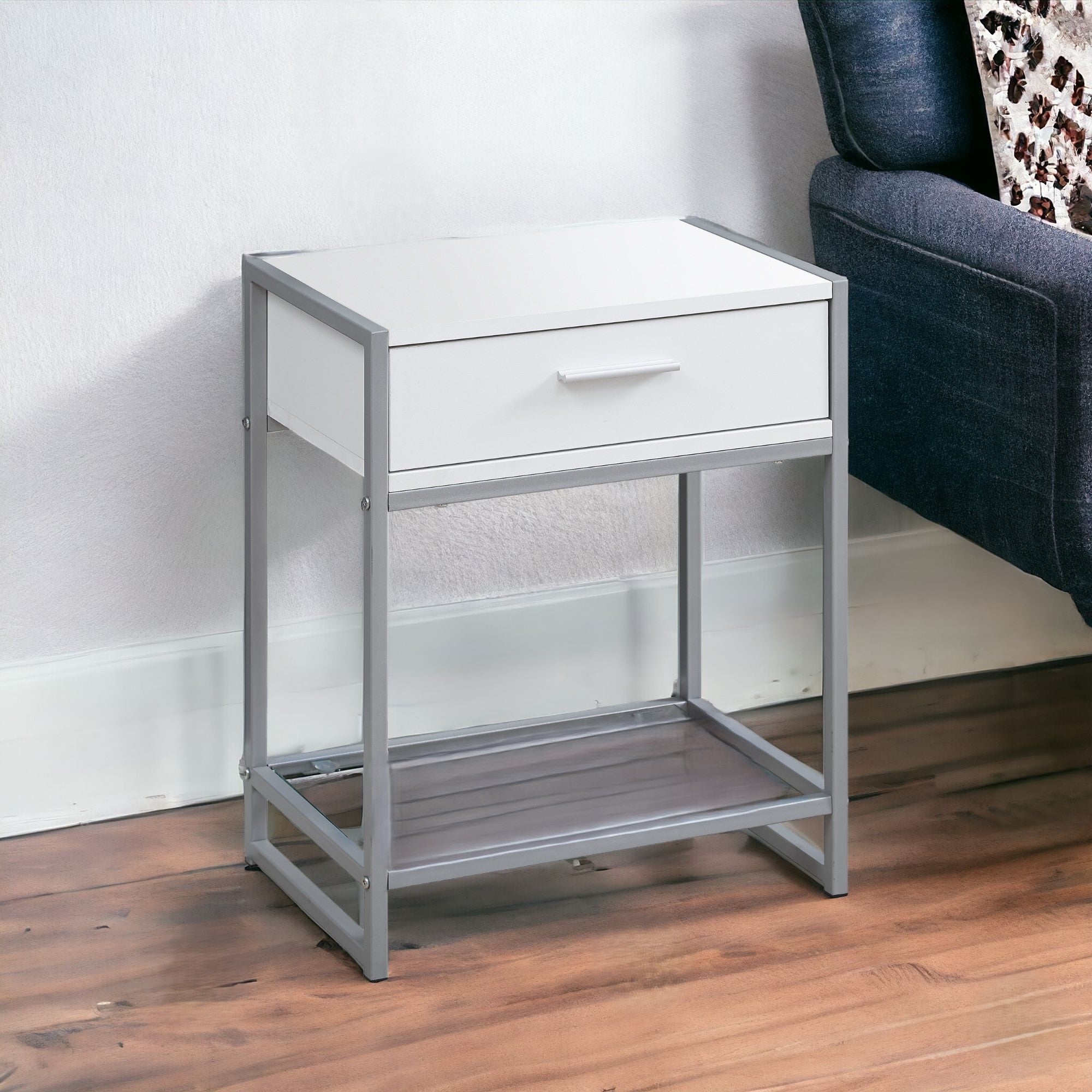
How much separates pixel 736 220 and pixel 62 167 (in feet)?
2.45

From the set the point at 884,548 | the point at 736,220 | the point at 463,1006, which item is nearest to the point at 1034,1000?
the point at 463,1006

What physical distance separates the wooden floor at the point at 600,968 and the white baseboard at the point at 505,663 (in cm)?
7

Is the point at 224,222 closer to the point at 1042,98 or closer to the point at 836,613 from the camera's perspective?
the point at 836,613

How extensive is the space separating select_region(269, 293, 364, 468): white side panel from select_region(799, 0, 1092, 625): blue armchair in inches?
23.7

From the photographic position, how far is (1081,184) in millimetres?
1642

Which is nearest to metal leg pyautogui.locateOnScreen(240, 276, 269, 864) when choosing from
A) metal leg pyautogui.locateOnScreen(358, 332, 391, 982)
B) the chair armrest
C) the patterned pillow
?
metal leg pyautogui.locateOnScreen(358, 332, 391, 982)

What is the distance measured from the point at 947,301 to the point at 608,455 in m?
0.42

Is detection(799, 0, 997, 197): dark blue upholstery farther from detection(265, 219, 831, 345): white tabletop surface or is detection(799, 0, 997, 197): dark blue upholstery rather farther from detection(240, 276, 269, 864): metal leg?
detection(240, 276, 269, 864): metal leg

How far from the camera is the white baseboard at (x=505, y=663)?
66.0 inches

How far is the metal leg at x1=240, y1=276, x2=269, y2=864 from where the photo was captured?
5.03 ft

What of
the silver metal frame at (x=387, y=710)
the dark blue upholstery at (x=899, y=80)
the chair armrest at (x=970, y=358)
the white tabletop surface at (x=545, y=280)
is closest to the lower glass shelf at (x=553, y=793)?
the silver metal frame at (x=387, y=710)

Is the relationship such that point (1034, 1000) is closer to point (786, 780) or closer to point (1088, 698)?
point (786, 780)

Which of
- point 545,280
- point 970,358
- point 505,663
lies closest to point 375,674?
point 545,280

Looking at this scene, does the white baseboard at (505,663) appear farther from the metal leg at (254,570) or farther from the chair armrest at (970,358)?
the chair armrest at (970,358)
